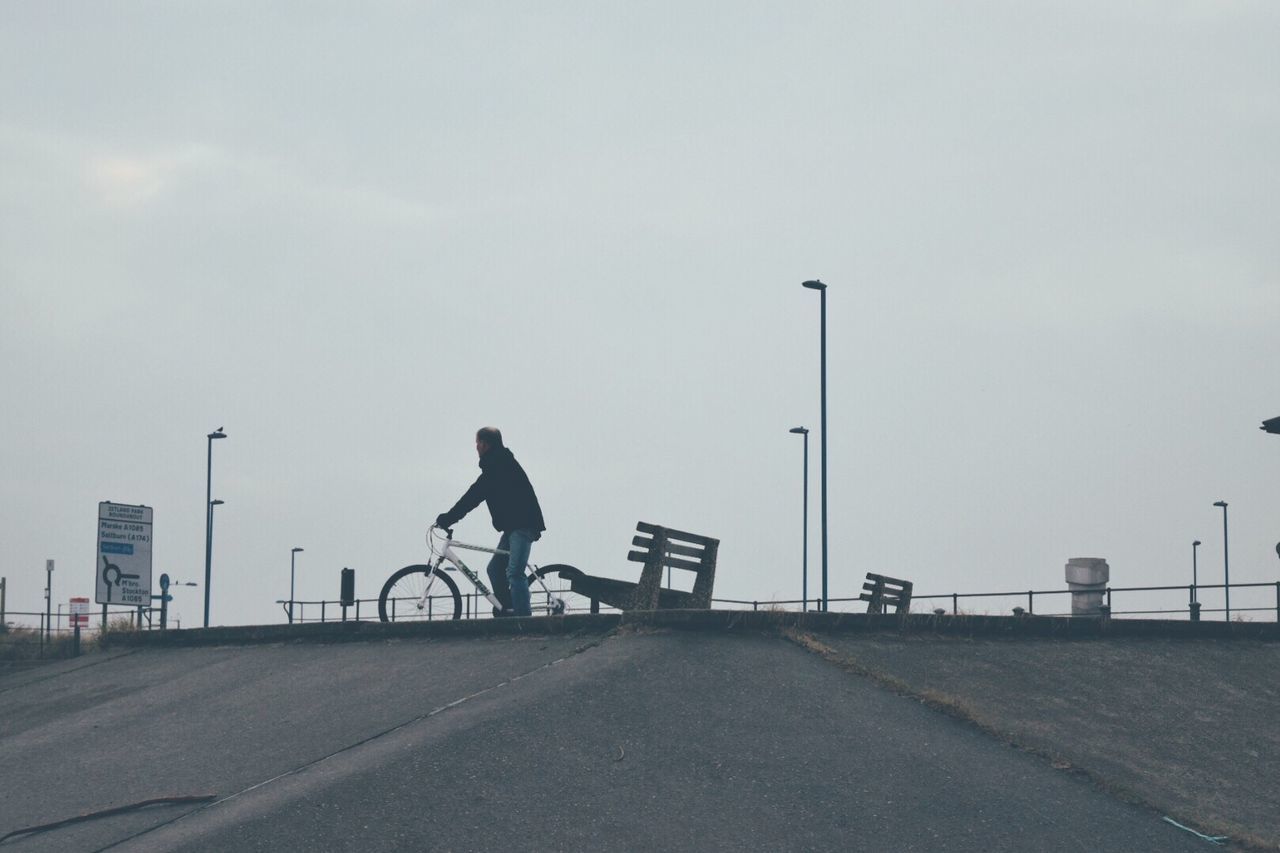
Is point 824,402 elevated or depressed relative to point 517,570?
elevated

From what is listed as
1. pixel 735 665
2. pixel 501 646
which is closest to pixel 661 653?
pixel 735 665

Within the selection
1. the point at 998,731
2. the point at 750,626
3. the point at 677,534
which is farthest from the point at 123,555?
the point at 998,731

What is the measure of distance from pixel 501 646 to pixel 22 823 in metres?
4.60

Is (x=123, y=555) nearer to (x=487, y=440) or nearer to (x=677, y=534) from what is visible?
(x=487, y=440)

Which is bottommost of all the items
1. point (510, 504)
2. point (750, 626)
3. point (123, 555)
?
point (750, 626)

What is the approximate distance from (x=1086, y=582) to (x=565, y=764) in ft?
53.0

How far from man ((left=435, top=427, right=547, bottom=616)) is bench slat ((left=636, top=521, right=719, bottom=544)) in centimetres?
125

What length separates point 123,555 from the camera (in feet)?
71.3

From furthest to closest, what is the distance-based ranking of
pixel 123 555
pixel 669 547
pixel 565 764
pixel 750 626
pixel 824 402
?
pixel 824 402, pixel 123 555, pixel 669 547, pixel 750 626, pixel 565 764

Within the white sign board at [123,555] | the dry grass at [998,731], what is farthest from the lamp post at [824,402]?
the dry grass at [998,731]

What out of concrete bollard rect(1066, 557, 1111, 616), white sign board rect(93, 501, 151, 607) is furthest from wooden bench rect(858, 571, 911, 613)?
white sign board rect(93, 501, 151, 607)

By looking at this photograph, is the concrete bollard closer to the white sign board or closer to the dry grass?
the dry grass

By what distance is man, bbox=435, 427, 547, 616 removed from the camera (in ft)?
46.8

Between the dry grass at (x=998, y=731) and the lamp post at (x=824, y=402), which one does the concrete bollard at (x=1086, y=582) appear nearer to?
the lamp post at (x=824, y=402)
